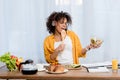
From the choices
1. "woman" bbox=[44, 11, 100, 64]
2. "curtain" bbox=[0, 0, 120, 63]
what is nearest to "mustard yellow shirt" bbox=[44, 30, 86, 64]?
"woman" bbox=[44, 11, 100, 64]

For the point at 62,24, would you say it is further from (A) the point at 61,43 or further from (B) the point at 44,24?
(B) the point at 44,24

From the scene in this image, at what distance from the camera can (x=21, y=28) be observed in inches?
113

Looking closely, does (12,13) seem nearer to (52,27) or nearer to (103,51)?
(52,27)

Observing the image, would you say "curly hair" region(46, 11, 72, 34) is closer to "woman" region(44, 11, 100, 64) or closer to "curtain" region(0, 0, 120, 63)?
"woman" region(44, 11, 100, 64)

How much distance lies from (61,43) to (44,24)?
453 millimetres

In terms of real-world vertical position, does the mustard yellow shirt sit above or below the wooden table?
above

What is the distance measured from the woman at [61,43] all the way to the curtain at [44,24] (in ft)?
0.83

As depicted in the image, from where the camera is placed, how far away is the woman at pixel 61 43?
246 cm

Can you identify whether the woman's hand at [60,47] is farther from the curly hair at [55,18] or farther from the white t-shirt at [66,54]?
the curly hair at [55,18]

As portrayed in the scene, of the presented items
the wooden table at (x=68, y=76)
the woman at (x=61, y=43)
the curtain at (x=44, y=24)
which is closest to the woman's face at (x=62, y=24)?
the woman at (x=61, y=43)

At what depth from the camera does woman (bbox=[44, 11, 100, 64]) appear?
2461 millimetres

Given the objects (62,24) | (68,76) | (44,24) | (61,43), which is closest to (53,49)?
(61,43)

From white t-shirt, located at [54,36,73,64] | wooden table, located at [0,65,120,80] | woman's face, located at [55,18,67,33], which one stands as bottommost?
wooden table, located at [0,65,120,80]

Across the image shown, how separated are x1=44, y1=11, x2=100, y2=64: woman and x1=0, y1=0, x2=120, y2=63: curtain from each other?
0.25 m
